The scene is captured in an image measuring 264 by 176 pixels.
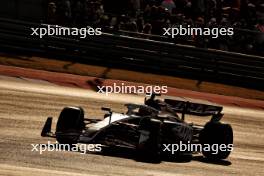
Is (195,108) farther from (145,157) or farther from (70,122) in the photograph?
(70,122)

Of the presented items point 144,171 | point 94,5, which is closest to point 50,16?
point 94,5

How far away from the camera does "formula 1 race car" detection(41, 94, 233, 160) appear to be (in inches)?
497

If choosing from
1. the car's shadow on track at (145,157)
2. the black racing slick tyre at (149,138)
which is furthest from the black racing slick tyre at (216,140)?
the black racing slick tyre at (149,138)

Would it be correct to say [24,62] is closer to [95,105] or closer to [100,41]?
[100,41]

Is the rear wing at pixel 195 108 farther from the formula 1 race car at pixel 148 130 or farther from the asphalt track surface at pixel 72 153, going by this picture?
the asphalt track surface at pixel 72 153

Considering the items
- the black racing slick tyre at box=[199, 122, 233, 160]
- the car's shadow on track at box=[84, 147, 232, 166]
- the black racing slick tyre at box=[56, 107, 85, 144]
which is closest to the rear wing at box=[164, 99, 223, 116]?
the black racing slick tyre at box=[199, 122, 233, 160]

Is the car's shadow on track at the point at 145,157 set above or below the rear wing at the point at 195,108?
below

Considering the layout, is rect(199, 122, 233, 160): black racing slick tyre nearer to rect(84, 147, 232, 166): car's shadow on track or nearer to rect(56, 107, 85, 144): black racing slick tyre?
rect(84, 147, 232, 166): car's shadow on track

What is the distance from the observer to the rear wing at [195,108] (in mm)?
13727

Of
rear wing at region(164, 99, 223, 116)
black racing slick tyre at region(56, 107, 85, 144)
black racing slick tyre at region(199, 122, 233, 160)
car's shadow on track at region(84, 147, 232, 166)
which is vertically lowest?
car's shadow on track at region(84, 147, 232, 166)

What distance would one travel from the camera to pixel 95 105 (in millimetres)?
17781

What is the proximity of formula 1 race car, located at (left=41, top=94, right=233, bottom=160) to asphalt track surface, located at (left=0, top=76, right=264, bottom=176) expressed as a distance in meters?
0.29

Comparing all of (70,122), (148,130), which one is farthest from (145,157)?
(70,122)

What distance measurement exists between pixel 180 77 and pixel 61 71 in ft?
13.0
